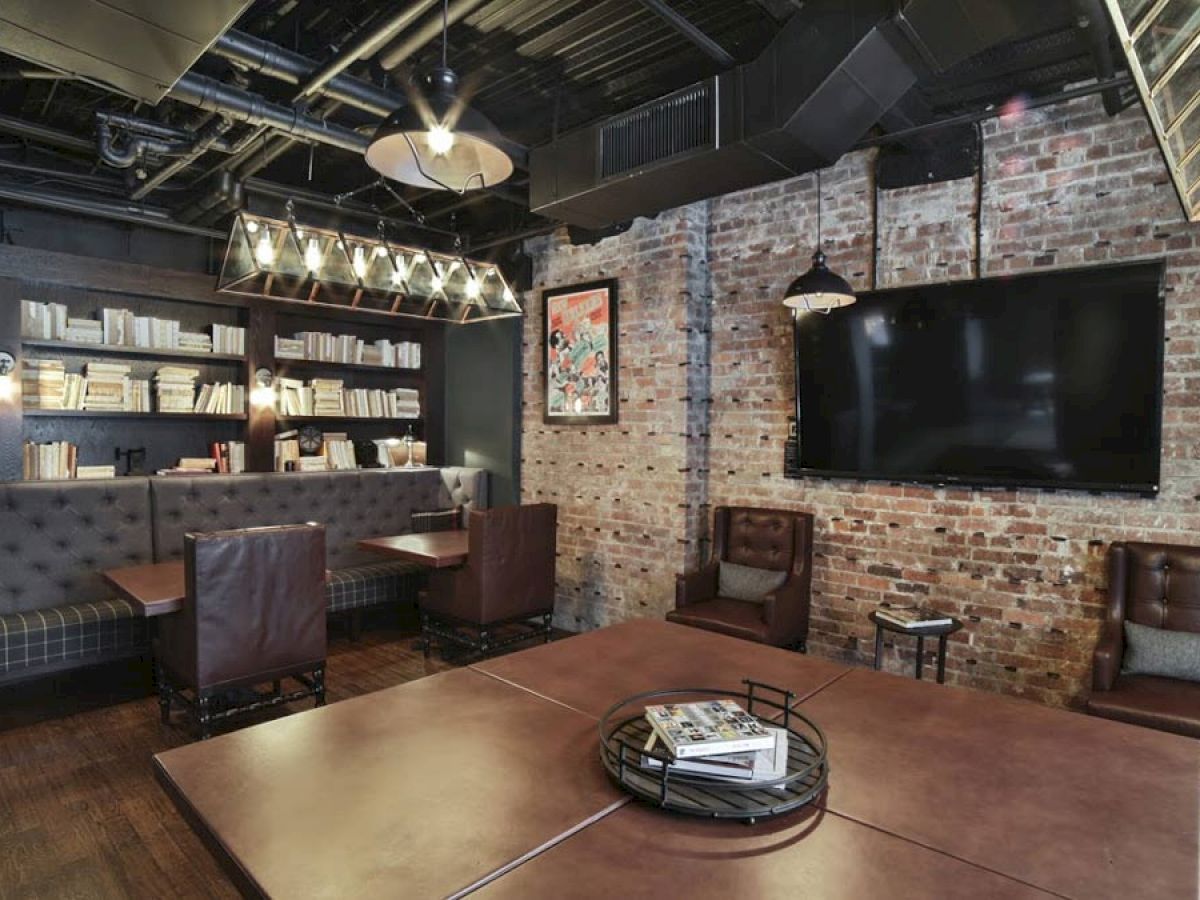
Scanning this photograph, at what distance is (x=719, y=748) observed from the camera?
129cm

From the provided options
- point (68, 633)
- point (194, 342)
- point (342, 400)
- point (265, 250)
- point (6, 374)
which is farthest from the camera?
point (342, 400)

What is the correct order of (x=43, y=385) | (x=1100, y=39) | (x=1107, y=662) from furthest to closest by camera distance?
(x=43, y=385) < (x=1107, y=662) < (x=1100, y=39)

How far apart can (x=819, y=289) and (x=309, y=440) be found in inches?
169

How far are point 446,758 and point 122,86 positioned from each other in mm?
2624

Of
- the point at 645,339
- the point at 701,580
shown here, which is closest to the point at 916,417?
the point at 701,580

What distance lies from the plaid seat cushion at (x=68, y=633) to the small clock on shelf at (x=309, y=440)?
2.06 meters

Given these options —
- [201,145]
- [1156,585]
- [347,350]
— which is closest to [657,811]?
[1156,585]

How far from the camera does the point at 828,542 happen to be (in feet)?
13.5

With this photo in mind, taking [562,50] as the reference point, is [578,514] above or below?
below

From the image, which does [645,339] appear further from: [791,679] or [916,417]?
[791,679]

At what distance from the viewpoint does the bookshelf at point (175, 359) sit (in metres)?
4.40

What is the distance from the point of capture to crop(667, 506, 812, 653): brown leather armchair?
3668mm

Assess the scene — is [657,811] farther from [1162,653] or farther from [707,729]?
[1162,653]

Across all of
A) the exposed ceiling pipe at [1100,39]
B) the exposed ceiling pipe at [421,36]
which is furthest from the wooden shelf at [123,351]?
the exposed ceiling pipe at [1100,39]
